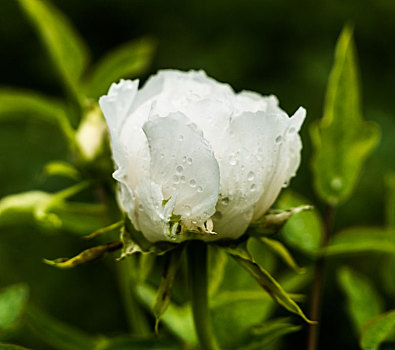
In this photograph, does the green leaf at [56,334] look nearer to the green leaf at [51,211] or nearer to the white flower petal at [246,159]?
the green leaf at [51,211]

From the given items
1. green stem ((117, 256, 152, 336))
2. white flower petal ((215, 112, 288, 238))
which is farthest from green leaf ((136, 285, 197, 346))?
white flower petal ((215, 112, 288, 238))

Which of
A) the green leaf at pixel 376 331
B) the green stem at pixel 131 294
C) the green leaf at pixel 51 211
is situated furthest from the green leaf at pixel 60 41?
the green leaf at pixel 376 331

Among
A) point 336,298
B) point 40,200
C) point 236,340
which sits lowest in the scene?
point 336,298

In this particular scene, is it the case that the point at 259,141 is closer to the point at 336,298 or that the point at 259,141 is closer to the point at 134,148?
the point at 134,148

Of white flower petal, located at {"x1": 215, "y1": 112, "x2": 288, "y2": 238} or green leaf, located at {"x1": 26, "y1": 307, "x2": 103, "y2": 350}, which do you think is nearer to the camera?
white flower petal, located at {"x1": 215, "y1": 112, "x2": 288, "y2": 238}

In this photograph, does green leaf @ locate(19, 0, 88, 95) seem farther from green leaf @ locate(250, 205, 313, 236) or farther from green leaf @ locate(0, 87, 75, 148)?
green leaf @ locate(250, 205, 313, 236)

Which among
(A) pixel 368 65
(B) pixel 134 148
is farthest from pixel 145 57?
(A) pixel 368 65
